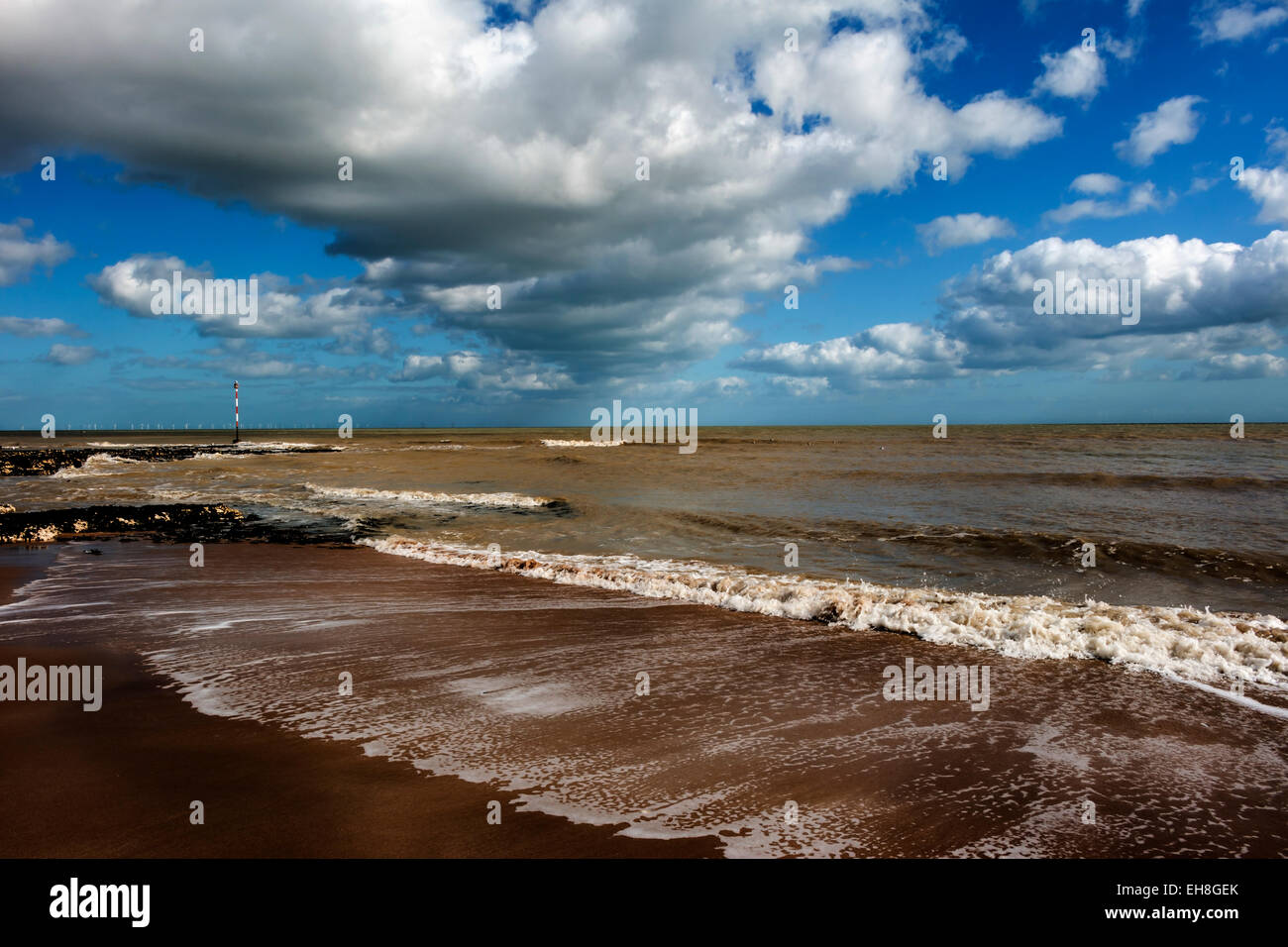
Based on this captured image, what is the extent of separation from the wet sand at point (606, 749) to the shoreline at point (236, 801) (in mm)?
20

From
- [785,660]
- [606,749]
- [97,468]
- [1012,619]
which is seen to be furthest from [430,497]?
[97,468]

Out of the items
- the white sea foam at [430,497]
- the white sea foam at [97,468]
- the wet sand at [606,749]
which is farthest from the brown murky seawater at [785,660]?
the white sea foam at [97,468]

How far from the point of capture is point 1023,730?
18.3 ft

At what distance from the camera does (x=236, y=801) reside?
431 cm

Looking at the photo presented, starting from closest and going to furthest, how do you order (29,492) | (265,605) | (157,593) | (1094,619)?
(1094,619) < (265,605) < (157,593) < (29,492)

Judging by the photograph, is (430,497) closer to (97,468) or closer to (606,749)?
(606,749)

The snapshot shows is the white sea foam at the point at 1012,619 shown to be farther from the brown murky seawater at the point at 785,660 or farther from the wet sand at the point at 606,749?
the wet sand at the point at 606,749

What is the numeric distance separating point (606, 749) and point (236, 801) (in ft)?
8.36

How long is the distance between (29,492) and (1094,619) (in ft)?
118

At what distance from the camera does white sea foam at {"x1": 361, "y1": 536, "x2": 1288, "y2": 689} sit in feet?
23.7

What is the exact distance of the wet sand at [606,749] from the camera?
4.01 metres
